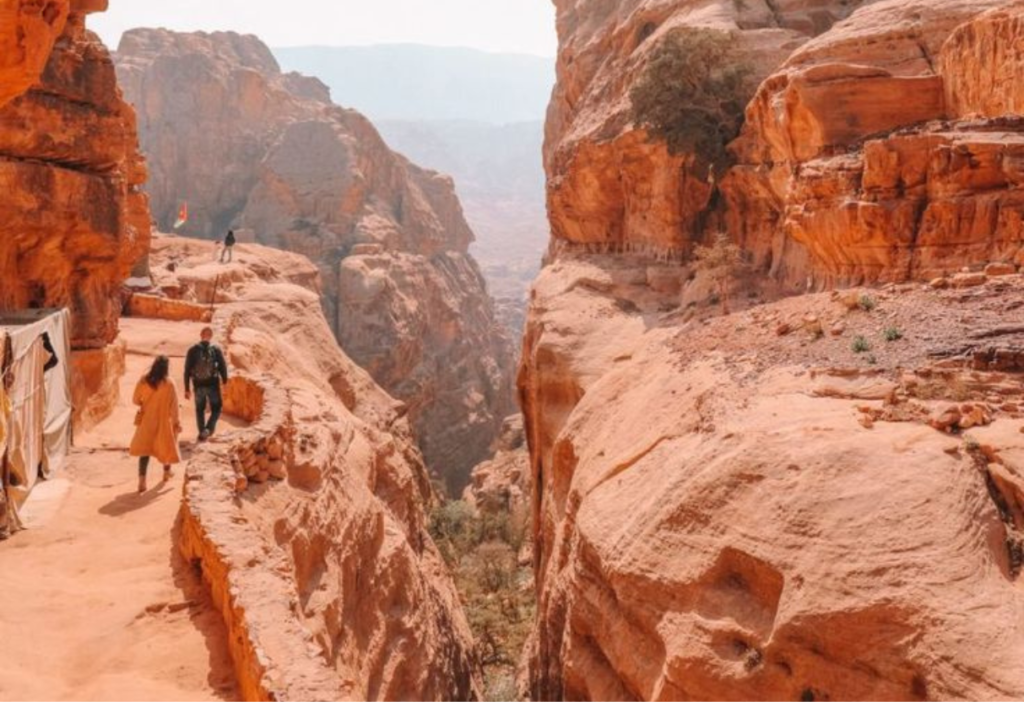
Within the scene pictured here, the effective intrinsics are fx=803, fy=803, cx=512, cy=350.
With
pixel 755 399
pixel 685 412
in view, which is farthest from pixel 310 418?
pixel 755 399

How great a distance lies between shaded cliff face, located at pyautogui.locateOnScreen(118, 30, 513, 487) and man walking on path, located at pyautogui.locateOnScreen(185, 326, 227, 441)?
3613 cm

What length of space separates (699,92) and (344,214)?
3815 cm

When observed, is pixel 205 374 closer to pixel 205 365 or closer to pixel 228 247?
pixel 205 365

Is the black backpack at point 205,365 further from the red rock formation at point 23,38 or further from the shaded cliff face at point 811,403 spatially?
the shaded cliff face at point 811,403

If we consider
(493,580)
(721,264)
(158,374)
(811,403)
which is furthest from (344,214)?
(811,403)

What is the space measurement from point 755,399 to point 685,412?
1210 millimetres

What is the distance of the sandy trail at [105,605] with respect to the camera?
6.05 metres

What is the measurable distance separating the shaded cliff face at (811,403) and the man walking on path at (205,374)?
5191 millimetres

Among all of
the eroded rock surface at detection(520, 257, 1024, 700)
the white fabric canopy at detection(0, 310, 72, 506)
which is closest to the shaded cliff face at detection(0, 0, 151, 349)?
the white fabric canopy at detection(0, 310, 72, 506)

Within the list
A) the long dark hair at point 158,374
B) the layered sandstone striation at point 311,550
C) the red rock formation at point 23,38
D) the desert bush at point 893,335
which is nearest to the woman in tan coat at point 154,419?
the long dark hair at point 158,374

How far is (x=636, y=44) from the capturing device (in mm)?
25469

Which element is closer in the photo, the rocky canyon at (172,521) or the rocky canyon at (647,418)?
the rocky canyon at (172,521)

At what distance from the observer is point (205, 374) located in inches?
423

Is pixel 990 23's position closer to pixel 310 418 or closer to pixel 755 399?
pixel 755 399
